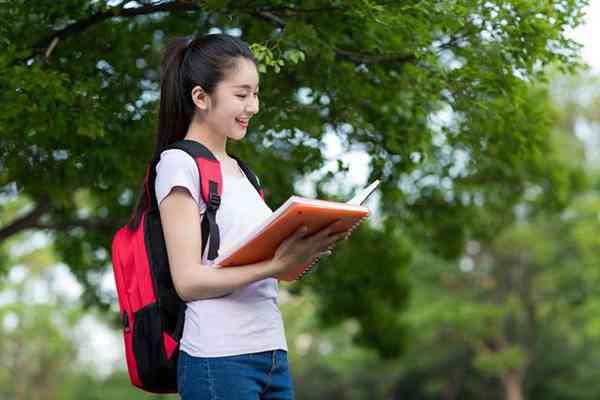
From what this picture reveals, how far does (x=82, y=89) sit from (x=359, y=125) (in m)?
2.09

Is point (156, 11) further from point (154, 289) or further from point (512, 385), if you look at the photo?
point (512, 385)

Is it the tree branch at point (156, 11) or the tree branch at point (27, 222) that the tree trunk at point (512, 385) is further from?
the tree branch at point (156, 11)

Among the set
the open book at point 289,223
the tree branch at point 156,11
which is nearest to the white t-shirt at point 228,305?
Answer: the open book at point 289,223

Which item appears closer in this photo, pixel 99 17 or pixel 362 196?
pixel 362 196

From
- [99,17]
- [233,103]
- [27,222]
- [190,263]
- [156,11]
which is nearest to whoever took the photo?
[190,263]

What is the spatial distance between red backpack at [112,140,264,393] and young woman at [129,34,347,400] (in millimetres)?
35

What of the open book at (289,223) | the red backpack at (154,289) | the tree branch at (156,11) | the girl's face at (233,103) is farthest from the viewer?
the tree branch at (156,11)

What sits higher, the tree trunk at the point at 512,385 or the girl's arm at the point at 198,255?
the girl's arm at the point at 198,255

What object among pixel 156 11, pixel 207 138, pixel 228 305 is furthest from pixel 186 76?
pixel 156 11

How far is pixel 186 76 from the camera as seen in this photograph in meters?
2.70

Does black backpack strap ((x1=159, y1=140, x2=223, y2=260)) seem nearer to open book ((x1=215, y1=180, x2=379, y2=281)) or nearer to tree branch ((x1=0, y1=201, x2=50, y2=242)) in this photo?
open book ((x1=215, y1=180, x2=379, y2=281))

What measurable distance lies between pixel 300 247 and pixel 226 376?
40 cm

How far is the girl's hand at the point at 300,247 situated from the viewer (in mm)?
2348

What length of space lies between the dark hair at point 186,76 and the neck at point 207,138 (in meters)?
0.06
